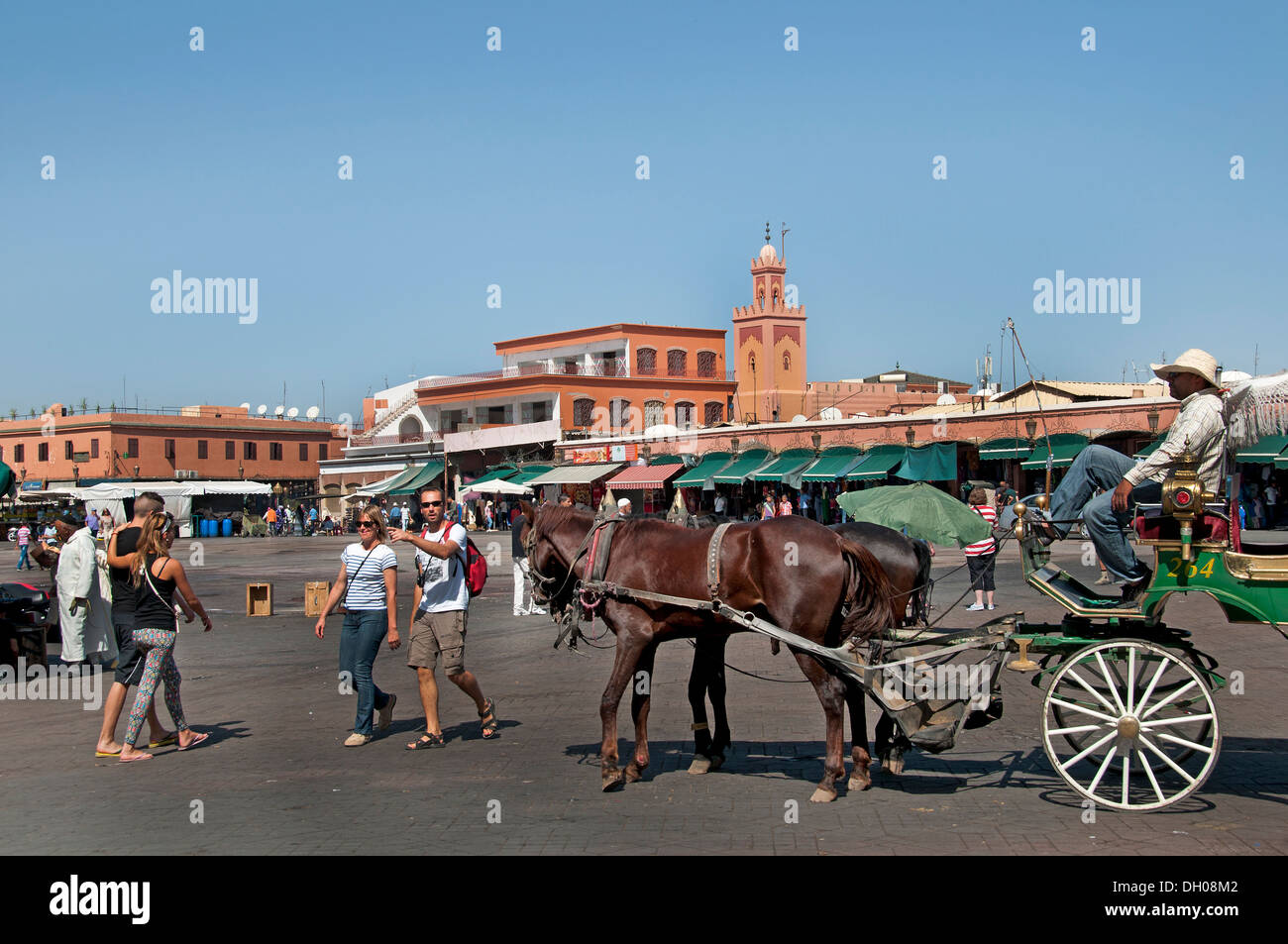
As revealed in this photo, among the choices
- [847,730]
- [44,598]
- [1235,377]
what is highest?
[1235,377]

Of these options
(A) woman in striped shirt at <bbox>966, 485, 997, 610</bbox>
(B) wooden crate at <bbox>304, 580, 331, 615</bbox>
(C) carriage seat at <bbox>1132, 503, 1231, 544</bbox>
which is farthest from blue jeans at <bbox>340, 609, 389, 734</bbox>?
(B) wooden crate at <bbox>304, 580, 331, 615</bbox>

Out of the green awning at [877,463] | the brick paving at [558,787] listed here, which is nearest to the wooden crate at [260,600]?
the brick paving at [558,787]

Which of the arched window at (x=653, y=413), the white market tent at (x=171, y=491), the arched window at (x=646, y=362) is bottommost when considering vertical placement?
the white market tent at (x=171, y=491)

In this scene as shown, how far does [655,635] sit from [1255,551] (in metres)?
3.85

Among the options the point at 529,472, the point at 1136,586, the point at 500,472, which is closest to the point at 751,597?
the point at 1136,586

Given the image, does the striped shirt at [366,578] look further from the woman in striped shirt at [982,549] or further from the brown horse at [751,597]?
the woman in striped shirt at [982,549]

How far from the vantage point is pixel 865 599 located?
7832mm

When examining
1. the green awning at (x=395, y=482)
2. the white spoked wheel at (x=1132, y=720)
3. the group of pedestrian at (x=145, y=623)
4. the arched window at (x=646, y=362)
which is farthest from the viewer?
the arched window at (x=646, y=362)

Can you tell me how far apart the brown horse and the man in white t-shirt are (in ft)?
4.38

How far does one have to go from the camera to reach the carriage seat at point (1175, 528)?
6852 mm

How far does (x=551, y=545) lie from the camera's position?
8719 millimetres

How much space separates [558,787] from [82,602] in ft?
23.4

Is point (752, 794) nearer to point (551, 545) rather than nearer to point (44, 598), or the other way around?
point (551, 545)
